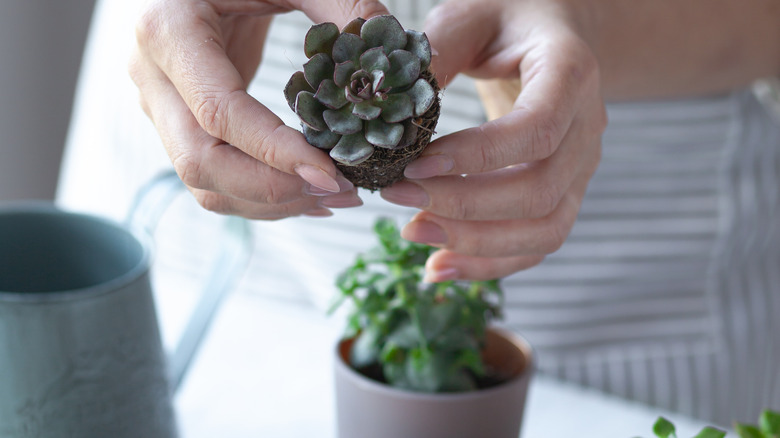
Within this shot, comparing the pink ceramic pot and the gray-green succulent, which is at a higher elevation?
the gray-green succulent

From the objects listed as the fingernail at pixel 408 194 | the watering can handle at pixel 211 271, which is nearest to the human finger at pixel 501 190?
the fingernail at pixel 408 194

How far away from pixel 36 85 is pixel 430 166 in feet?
4.65

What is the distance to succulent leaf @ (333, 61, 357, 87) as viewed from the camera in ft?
1.30

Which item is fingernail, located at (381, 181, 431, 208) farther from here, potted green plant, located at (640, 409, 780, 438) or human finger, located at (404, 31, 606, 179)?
potted green plant, located at (640, 409, 780, 438)

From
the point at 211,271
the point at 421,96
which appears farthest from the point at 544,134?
the point at 211,271

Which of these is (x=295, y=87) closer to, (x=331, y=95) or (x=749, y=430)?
(x=331, y=95)

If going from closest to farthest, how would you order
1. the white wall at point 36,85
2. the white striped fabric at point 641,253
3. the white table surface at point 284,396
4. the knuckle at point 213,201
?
the knuckle at point 213,201
the white table surface at point 284,396
the white striped fabric at point 641,253
the white wall at point 36,85

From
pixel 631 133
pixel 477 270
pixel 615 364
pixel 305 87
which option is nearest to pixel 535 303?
pixel 615 364

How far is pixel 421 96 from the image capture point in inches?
15.5

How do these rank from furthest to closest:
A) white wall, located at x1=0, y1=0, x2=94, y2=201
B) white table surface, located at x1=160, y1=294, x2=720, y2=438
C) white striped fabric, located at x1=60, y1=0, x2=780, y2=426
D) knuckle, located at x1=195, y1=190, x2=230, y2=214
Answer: white wall, located at x1=0, y1=0, x2=94, y2=201 → white striped fabric, located at x1=60, y1=0, x2=780, y2=426 → white table surface, located at x1=160, y1=294, x2=720, y2=438 → knuckle, located at x1=195, y1=190, x2=230, y2=214

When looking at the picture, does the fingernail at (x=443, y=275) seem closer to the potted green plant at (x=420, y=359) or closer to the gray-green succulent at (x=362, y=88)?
the potted green plant at (x=420, y=359)

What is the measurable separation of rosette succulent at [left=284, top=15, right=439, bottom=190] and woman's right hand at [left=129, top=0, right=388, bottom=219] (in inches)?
0.9

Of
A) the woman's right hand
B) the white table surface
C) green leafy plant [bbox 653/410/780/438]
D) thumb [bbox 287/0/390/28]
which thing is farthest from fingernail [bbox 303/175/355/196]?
the white table surface

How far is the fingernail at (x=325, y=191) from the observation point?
440mm
